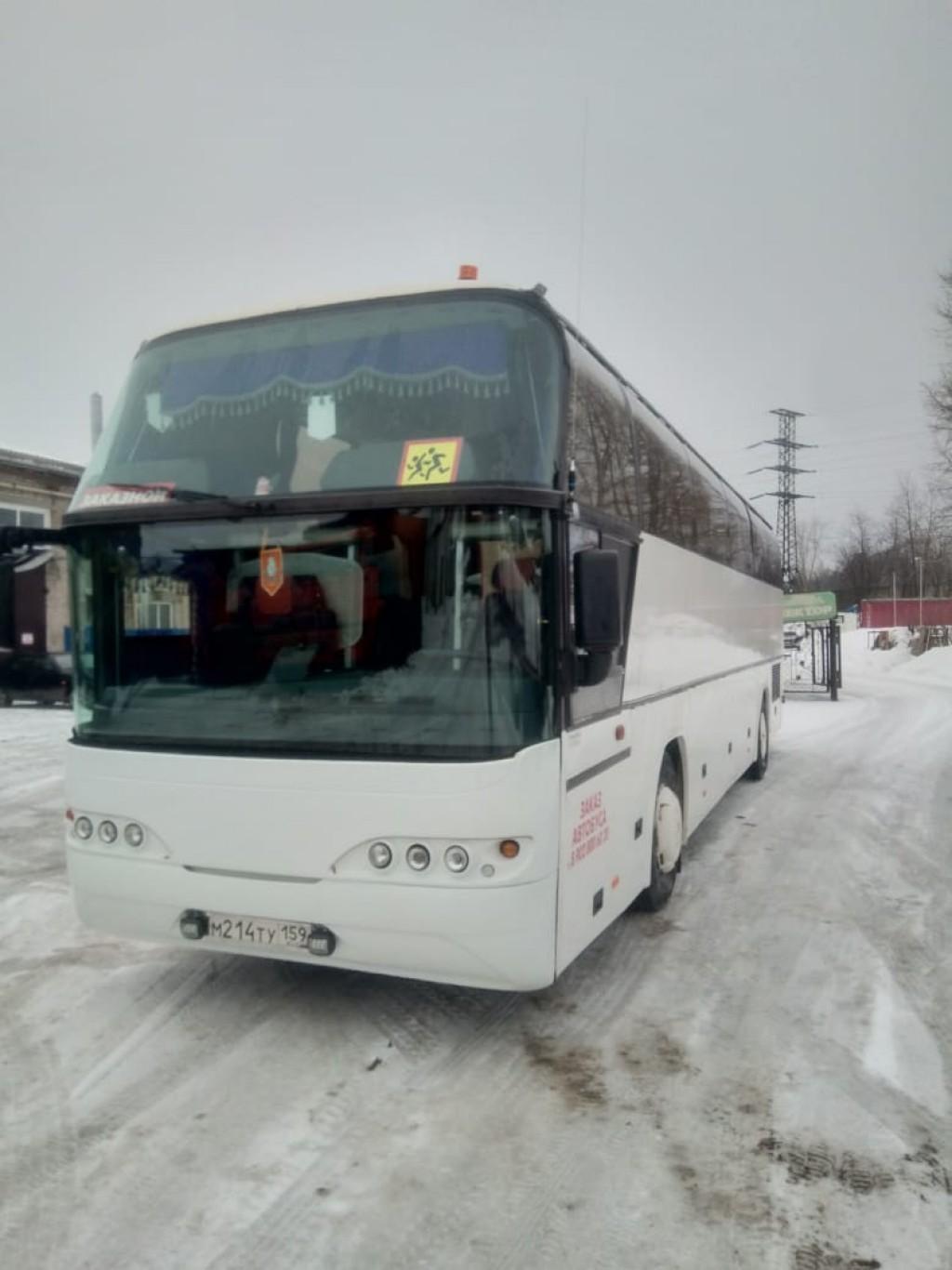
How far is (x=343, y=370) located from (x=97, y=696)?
1916 mm

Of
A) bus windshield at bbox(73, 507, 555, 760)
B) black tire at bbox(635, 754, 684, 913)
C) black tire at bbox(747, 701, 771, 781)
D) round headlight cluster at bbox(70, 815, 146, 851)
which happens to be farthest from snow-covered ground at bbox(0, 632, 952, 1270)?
black tire at bbox(747, 701, 771, 781)

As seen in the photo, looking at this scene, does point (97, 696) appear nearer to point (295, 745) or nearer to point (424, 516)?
point (295, 745)

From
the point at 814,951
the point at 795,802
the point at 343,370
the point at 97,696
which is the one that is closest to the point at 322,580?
the point at 343,370

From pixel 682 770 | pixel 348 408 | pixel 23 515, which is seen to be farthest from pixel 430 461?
pixel 23 515

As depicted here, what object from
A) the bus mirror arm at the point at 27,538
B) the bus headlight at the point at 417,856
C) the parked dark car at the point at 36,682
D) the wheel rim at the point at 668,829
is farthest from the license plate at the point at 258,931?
the parked dark car at the point at 36,682

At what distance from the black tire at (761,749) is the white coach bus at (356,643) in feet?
24.2

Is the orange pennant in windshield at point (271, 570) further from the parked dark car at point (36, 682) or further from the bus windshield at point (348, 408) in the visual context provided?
the parked dark car at point (36, 682)

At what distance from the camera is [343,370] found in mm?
4488

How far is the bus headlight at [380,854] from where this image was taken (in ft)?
13.3

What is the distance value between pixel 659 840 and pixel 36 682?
1663 centimetres

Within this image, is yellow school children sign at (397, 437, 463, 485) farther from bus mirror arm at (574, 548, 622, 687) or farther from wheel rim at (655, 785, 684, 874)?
wheel rim at (655, 785, 684, 874)

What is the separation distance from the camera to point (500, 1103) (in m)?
3.93

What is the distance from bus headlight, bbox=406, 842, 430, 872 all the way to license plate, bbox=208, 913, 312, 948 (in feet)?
1.91

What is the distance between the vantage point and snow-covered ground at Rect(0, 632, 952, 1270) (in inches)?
121
